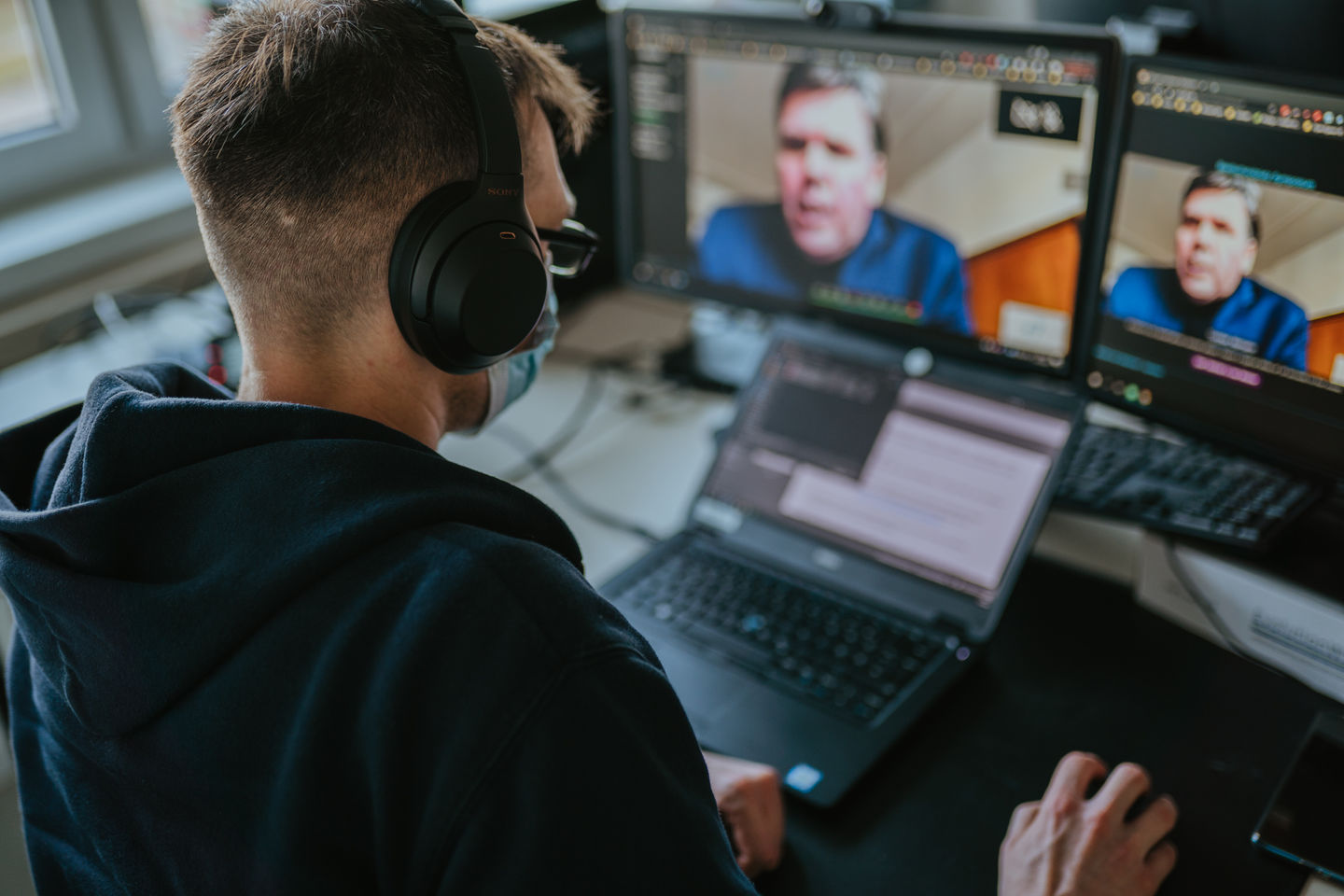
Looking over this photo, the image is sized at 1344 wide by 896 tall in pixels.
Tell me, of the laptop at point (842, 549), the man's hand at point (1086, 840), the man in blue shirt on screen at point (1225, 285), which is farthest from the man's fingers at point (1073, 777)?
the man in blue shirt on screen at point (1225, 285)

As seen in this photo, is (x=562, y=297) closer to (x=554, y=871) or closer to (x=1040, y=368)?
(x=1040, y=368)

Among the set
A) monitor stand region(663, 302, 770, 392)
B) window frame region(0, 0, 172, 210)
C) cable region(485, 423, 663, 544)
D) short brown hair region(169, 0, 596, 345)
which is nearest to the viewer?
short brown hair region(169, 0, 596, 345)

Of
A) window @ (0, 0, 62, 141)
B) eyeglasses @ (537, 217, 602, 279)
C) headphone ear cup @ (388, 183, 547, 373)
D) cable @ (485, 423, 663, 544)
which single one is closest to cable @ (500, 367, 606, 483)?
cable @ (485, 423, 663, 544)

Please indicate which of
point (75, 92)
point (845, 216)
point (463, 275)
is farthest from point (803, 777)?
point (75, 92)

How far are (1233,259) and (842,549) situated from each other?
1.46ft

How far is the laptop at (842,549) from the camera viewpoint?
98cm

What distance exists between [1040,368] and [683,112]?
487 mm

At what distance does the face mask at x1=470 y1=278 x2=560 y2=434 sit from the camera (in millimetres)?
878

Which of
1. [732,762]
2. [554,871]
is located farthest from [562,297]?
[554,871]

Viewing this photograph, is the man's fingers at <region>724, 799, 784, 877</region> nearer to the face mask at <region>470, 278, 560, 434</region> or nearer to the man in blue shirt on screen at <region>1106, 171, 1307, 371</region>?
the face mask at <region>470, 278, 560, 434</region>

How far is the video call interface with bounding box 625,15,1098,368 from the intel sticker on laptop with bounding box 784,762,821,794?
0.48 m

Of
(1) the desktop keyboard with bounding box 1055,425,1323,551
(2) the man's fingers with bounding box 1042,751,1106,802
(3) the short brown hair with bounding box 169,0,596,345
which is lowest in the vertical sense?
(2) the man's fingers with bounding box 1042,751,1106,802

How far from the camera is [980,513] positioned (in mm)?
1090

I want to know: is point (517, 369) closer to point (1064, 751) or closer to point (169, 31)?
point (1064, 751)
